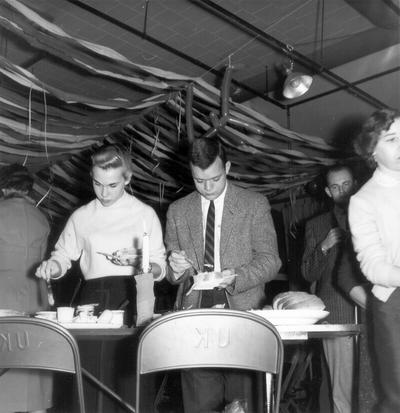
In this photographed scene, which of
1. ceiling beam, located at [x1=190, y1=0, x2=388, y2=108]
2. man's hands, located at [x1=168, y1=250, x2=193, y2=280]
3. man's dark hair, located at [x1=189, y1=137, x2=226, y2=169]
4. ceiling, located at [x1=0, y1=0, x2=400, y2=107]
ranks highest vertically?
ceiling, located at [x1=0, y1=0, x2=400, y2=107]

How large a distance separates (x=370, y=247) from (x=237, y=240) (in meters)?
0.78

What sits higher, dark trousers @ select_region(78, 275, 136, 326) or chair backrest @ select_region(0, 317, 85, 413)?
dark trousers @ select_region(78, 275, 136, 326)

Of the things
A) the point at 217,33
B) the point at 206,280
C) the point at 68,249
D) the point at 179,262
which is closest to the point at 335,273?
the point at 179,262

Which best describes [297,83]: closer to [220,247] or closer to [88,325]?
[220,247]

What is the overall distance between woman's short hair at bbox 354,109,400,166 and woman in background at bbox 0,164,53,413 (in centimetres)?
181

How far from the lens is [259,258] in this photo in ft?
8.21

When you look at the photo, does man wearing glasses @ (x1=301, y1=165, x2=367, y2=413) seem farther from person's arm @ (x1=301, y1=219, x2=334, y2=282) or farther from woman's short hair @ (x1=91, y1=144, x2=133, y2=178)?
woman's short hair @ (x1=91, y1=144, x2=133, y2=178)

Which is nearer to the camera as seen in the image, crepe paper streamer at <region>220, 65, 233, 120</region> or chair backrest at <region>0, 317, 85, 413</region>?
chair backrest at <region>0, 317, 85, 413</region>

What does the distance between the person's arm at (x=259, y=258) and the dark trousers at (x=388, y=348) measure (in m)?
0.58

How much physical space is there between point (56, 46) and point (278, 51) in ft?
16.6

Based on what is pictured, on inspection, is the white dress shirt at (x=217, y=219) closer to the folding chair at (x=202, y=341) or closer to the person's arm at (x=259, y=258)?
the person's arm at (x=259, y=258)

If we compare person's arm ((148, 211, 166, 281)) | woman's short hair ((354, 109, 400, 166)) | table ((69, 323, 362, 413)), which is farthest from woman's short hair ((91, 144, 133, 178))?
woman's short hair ((354, 109, 400, 166))

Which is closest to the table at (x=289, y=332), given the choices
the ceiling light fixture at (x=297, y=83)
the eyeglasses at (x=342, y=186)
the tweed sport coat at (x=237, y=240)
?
the tweed sport coat at (x=237, y=240)

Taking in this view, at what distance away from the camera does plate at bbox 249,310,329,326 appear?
5.91ft
